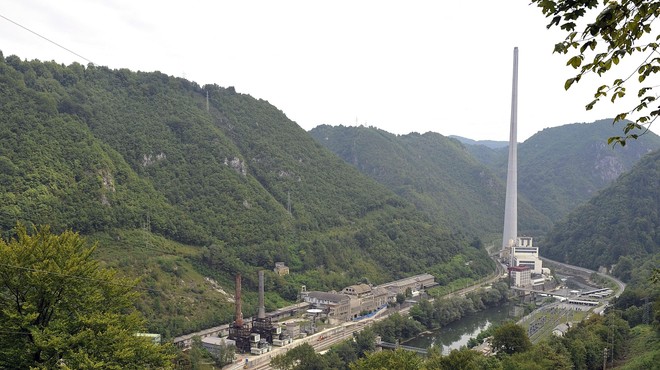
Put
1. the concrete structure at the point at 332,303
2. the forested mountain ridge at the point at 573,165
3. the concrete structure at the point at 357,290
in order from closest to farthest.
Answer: the concrete structure at the point at 332,303 → the concrete structure at the point at 357,290 → the forested mountain ridge at the point at 573,165

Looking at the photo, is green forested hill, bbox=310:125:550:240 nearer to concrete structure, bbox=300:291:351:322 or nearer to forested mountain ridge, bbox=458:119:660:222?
forested mountain ridge, bbox=458:119:660:222

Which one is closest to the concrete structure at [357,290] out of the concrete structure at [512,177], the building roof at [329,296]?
the building roof at [329,296]

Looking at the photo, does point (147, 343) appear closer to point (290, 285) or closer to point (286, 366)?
point (286, 366)

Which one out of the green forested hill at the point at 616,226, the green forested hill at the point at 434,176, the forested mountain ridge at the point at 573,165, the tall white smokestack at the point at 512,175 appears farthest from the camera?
the forested mountain ridge at the point at 573,165

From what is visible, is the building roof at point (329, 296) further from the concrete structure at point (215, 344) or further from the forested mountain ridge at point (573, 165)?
the forested mountain ridge at point (573, 165)

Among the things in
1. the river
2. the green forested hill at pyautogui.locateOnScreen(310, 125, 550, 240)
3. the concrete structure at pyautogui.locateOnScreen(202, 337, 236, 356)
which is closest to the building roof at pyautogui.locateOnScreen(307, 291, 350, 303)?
the river

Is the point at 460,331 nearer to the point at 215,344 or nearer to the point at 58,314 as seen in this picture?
the point at 215,344

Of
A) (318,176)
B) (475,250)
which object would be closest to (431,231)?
(475,250)

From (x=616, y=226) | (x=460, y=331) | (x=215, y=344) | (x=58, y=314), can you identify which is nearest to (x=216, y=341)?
(x=215, y=344)
